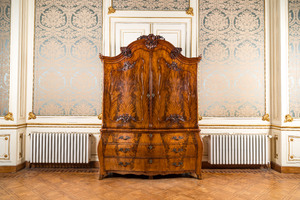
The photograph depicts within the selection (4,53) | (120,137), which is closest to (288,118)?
(120,137)

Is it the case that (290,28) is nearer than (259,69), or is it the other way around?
(290,28)

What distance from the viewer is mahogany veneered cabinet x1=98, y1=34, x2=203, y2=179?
10.0 ft

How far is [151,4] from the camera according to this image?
3.84 meters

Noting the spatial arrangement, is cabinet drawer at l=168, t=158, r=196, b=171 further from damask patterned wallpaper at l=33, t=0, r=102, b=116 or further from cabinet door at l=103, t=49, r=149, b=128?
damask patterned wallpaper at l=33, t=0, r=102, b=116

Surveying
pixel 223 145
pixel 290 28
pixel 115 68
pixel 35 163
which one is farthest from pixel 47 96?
pixel 290 28

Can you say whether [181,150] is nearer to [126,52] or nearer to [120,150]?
[120,150]

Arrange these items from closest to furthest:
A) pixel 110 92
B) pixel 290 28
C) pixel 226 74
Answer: pixel 110 92 → pixel 290 28 → pixel 226 74

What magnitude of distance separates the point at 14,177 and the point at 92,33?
9.16ft

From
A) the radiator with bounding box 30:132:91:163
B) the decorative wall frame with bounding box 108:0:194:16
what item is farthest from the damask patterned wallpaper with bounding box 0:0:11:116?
the decorative wall frame with bounding box 108:0:194:16

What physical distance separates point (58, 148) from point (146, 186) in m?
1.76

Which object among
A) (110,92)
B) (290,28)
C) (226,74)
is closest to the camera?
(110,92)

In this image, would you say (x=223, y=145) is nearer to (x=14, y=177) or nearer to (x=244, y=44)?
(x=244, y=44)

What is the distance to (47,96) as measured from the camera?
3750 millimetres

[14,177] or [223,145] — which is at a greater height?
[223,145]
